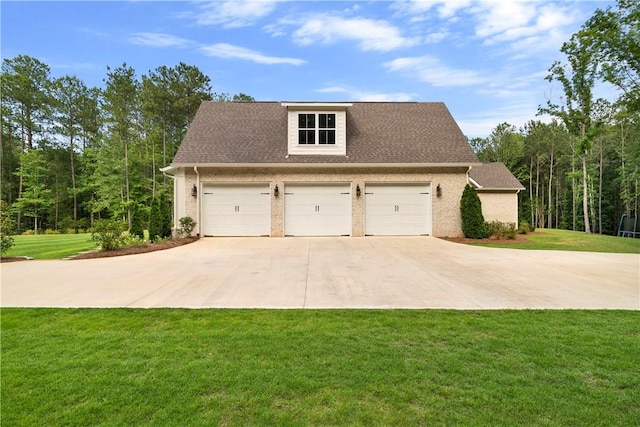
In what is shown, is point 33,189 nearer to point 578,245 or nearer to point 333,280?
point 333,280

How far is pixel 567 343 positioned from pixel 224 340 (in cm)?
358

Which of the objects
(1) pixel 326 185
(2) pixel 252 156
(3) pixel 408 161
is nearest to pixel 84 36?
(2) pixel 252 156

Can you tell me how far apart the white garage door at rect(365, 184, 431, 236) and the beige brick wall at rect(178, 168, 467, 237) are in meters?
0.29

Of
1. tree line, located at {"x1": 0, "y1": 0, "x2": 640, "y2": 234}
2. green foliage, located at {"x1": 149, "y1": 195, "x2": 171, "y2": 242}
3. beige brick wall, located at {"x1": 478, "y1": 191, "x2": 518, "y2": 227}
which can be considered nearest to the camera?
green foliage, located at {"x1": 149, "y1": 195, "x2": 171, "y2": 242}

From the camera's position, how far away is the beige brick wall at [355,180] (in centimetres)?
1367

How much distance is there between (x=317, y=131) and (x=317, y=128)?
5.1 inches

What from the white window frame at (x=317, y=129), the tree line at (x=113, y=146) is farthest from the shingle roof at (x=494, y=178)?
the white window frame at (x=317, y=129)

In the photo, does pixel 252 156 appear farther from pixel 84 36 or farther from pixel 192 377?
pixel 192 377

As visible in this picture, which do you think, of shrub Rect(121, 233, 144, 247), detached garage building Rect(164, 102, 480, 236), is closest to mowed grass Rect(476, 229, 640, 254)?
detached garage building Rect(164, 102, 480, 236)

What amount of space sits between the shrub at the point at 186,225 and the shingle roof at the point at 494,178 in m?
15.1

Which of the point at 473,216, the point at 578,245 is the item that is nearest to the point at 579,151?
the point at 578,245

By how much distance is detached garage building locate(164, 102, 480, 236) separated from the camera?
1368 cm

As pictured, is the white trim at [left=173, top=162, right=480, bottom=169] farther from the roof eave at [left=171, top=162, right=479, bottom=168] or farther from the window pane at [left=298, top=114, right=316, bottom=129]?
the window pane at [left=298, top=114, right=316, bottom=129]

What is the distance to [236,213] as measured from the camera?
546 inches
